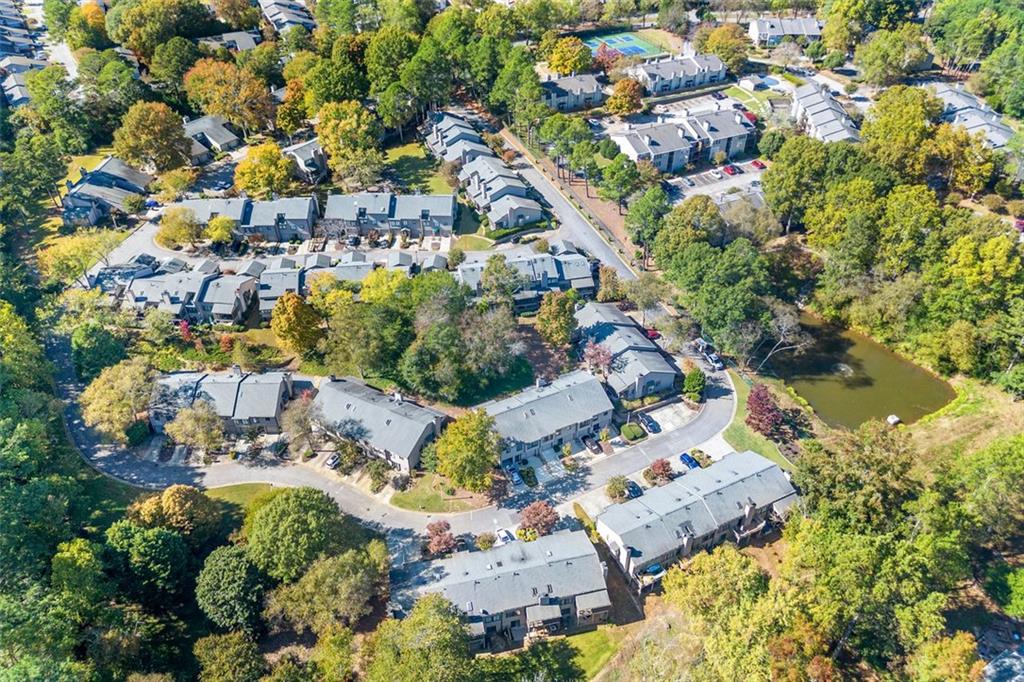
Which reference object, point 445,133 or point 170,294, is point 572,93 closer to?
point 445,133

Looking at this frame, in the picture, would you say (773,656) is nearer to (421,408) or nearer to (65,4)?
(421,408)

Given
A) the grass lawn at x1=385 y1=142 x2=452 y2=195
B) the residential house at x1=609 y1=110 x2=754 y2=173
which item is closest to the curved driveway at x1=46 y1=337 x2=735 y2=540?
the residential house at x1=609 y1=110 x2=754 y2=173

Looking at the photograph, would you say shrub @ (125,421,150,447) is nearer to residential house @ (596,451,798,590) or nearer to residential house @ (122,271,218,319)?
residential house @ (122,271,218,319)

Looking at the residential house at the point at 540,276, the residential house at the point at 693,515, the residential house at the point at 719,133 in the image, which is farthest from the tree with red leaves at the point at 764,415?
the residential house at the point at 719,133

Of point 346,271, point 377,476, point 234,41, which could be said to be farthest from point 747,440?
point 234,41

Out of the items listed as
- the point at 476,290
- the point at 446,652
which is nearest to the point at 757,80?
the point at 476,290
